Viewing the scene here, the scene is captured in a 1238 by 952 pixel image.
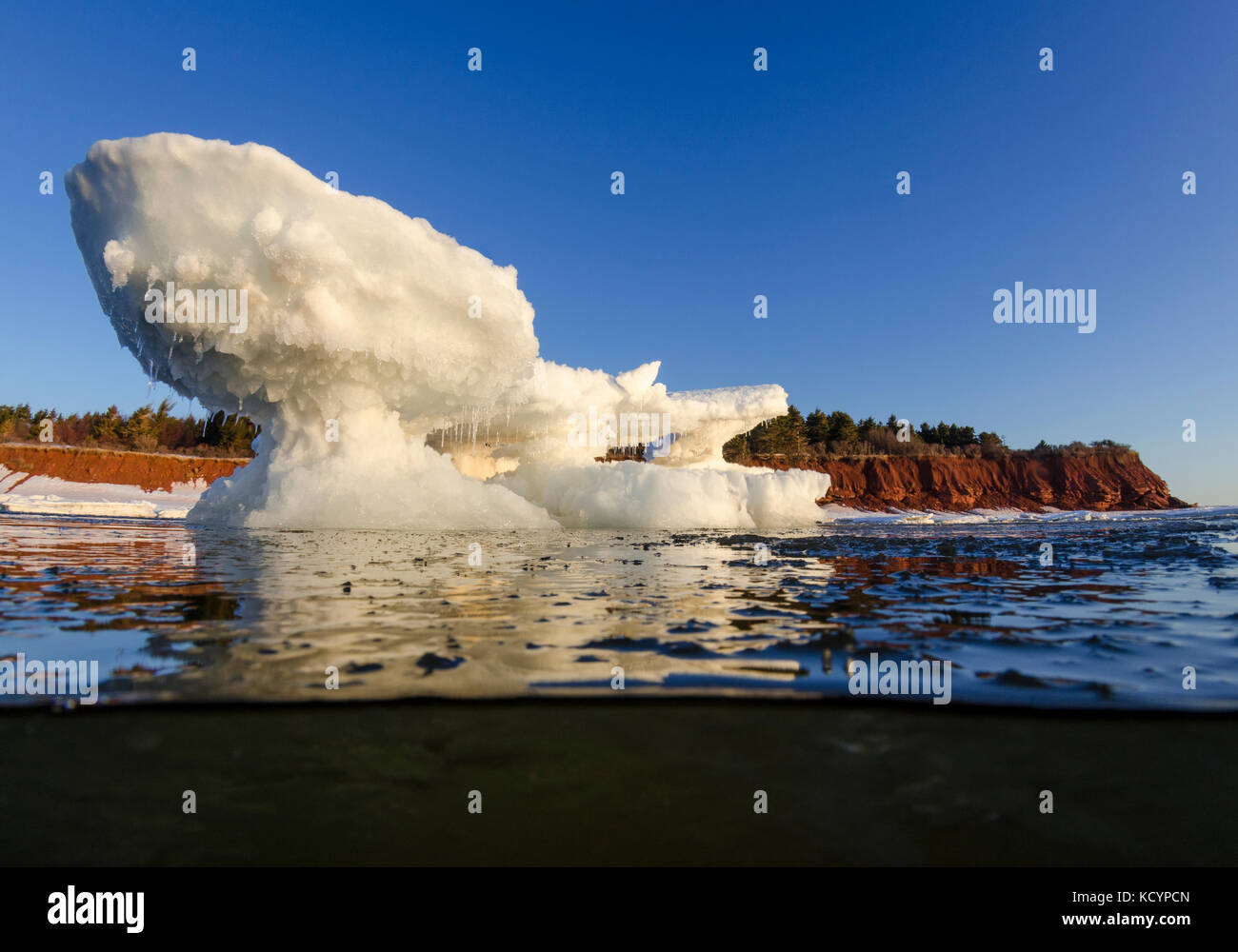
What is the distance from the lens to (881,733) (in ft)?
7.30

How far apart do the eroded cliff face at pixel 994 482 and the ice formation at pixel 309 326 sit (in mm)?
34454

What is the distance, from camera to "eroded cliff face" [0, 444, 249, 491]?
38.1 meters

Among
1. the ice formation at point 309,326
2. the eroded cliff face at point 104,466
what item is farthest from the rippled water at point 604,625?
the eroded cliff face at point 104,466

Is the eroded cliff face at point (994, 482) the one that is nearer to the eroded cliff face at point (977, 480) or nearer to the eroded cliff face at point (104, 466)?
the eroded cliff face at point (977, 480)

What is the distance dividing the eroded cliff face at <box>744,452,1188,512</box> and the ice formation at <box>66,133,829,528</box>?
34.5m

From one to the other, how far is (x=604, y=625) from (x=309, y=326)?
10.6 metres

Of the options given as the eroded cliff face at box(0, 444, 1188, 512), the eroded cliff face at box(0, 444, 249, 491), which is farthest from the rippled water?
the eroded cliff face at box(0, 444, 249, 491)

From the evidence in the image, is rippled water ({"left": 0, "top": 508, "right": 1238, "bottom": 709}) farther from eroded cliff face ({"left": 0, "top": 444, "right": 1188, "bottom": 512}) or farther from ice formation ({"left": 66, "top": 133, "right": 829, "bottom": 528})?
eroded cliff face ({"left": 0, "top": 444, "right": 1188, "bottom": 512})

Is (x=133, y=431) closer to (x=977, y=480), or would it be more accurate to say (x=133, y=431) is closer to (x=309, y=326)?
(x=309, y=326)

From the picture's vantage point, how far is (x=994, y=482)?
161ft

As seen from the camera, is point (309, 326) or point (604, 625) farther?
point (309, 326)

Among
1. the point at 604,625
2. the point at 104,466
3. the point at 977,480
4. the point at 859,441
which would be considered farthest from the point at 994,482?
the point at 104,466
